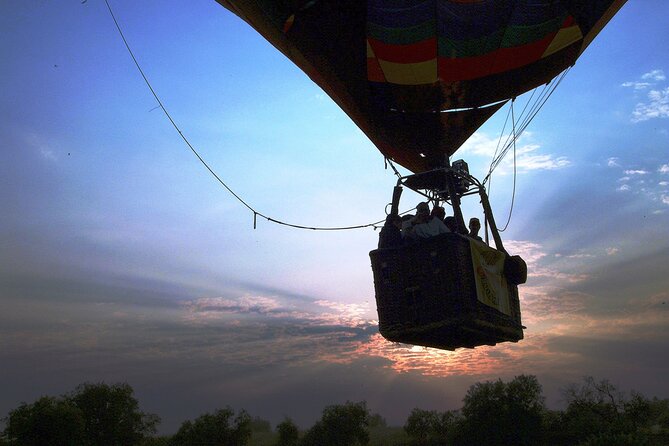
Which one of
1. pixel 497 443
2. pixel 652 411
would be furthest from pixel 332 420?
pixel 652 411

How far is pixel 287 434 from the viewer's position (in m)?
65.5

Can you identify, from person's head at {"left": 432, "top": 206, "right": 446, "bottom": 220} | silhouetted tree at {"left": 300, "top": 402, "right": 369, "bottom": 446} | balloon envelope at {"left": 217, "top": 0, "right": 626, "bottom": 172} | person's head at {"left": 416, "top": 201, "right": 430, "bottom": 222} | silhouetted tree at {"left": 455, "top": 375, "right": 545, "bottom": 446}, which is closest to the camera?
person's head at {"left": 416, "top": 201, "right": 430, "bottom": 222}

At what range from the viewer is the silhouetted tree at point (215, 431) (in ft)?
193

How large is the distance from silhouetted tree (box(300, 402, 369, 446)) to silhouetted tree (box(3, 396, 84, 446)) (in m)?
26.2

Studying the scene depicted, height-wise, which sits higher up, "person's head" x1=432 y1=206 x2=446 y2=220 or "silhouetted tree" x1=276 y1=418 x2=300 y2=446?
"person's head" x1=432 y1=206 x2=446 y2=220

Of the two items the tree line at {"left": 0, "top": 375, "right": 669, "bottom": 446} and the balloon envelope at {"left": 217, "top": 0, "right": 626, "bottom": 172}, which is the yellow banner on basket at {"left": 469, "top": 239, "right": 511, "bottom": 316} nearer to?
the balloon envelope at {"left": 217, "top": 0, "right": 626, "bottom": 172}

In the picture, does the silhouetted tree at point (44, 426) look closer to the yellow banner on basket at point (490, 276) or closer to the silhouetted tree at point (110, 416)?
the silhouetted tree at point (110, 416)

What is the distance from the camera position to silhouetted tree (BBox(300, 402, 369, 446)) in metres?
61.2

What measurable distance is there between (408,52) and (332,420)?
191 ft

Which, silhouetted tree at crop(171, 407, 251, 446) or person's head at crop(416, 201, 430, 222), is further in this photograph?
silhouetted tree at crop(171, 407, 251, 446)

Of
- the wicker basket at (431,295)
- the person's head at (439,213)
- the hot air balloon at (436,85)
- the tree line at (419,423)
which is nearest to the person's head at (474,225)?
the hot air balloon at (436,85)

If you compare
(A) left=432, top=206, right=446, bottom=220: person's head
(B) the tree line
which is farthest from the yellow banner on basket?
(B) the tree line

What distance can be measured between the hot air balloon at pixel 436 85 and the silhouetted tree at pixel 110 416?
2045 inches

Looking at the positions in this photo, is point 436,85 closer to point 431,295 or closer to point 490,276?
point 490,276
